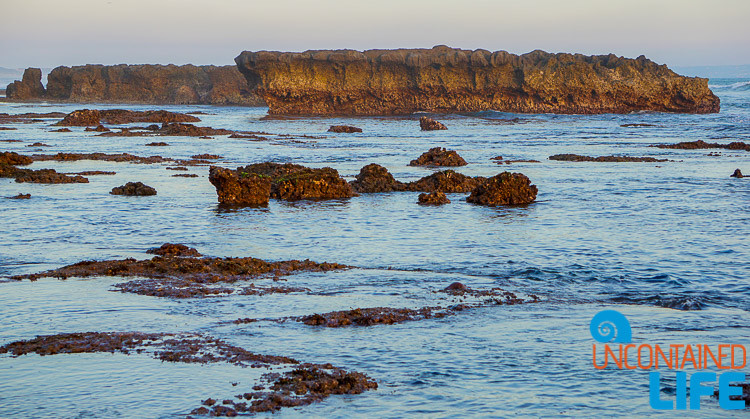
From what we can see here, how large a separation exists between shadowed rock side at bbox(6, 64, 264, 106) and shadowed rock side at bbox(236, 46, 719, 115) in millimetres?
37058

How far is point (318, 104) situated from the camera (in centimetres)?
7431

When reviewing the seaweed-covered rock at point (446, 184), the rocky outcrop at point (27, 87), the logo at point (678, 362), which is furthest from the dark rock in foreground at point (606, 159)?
the rocky outcrop at point (27, 87)

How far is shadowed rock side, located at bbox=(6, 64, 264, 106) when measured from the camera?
10788cm

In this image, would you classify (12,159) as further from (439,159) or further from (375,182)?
(439,159)

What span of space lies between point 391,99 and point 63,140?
40.8 metres

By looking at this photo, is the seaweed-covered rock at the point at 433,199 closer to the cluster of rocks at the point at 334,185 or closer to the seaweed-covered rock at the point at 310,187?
the cluster of rocks at the point at 334,185

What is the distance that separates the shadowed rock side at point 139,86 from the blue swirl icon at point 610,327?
341ft

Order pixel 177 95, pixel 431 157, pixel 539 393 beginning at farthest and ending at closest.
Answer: pixel 177 95 < pixel 431 157 < pixel 539 393

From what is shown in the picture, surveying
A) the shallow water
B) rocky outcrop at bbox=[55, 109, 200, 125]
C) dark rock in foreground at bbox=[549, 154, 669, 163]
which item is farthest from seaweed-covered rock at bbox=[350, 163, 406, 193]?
rocky outcrop at bbox=[55, 109, 200, 125]

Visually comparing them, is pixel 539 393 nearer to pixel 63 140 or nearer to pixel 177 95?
pixel 63 140

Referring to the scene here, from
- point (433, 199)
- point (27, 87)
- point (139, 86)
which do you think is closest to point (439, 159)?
point (433, 199)

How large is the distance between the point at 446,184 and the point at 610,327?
11.7 meters

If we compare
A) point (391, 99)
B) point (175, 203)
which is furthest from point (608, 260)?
point (391, 99)

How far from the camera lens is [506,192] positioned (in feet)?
55.7
